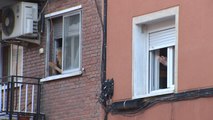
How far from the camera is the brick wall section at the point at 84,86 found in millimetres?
14711

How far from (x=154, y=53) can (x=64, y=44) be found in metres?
2.56

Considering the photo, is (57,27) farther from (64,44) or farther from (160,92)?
(160,92)

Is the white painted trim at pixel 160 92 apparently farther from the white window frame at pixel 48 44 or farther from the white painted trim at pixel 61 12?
the white painted trim at pixel 61 12

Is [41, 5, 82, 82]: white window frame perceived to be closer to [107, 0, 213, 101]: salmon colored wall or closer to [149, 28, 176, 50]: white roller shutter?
[107, 0, 213, 101]: salmon colored wall

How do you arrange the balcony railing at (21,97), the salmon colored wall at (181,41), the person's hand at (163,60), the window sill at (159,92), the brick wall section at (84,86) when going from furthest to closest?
the balcony railing at (21,97), the brick wall section at (84,86), the person's hand at (163,60), the window sill at (159,92), the salmon colored wall at (181,41)

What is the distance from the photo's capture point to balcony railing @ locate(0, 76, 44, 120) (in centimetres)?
1557

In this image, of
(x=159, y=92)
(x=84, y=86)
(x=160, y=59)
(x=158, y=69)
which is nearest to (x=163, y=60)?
(x=160, y=59)

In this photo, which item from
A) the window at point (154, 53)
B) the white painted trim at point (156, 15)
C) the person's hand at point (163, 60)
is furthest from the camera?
the person's hand at point (163, 60)

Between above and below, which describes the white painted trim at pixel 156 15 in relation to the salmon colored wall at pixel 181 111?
above

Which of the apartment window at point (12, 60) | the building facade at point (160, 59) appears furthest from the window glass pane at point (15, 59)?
the building facade at point (160, 59)

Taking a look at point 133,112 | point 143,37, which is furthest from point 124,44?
point 133,112

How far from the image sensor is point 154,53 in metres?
13.9

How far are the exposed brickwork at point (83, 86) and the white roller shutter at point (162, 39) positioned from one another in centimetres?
124

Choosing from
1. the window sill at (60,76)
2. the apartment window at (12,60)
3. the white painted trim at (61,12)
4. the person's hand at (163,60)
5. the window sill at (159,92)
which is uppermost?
the white painted trim at (61,12)
